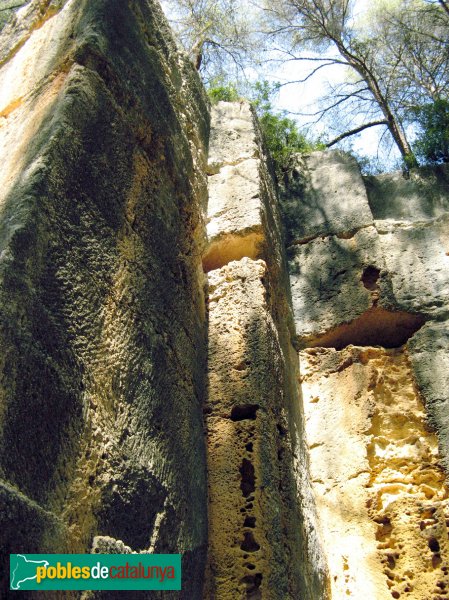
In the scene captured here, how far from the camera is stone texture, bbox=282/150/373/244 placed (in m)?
4.26

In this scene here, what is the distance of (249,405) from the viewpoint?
2498 mm

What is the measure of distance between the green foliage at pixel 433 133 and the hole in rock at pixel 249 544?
3.60m

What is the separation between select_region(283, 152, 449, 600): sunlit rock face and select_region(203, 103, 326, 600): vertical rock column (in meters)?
0.24

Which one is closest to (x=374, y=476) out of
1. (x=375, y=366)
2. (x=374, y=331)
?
(x=375, y=366)

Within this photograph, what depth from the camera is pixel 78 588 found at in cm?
136

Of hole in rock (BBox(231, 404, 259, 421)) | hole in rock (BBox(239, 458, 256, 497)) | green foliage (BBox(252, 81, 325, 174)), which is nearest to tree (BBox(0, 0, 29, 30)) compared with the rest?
green foliage (BBox(252, 81, 325, 174))

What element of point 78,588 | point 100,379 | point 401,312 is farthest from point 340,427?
point 78,588

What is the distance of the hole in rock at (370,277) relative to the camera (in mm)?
3796

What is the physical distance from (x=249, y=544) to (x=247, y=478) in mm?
241

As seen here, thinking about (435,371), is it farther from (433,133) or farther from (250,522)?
(433,133)

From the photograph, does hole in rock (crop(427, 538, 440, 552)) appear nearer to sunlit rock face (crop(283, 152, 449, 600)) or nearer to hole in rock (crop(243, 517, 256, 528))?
sunlit rock face (crop(283, 152, 449, 600))

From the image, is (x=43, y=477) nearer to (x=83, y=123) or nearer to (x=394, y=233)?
(x=83, y=123)

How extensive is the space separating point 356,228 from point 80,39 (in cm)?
244

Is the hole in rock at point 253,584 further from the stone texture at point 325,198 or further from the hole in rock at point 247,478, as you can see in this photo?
the stone texture at point 325,198
